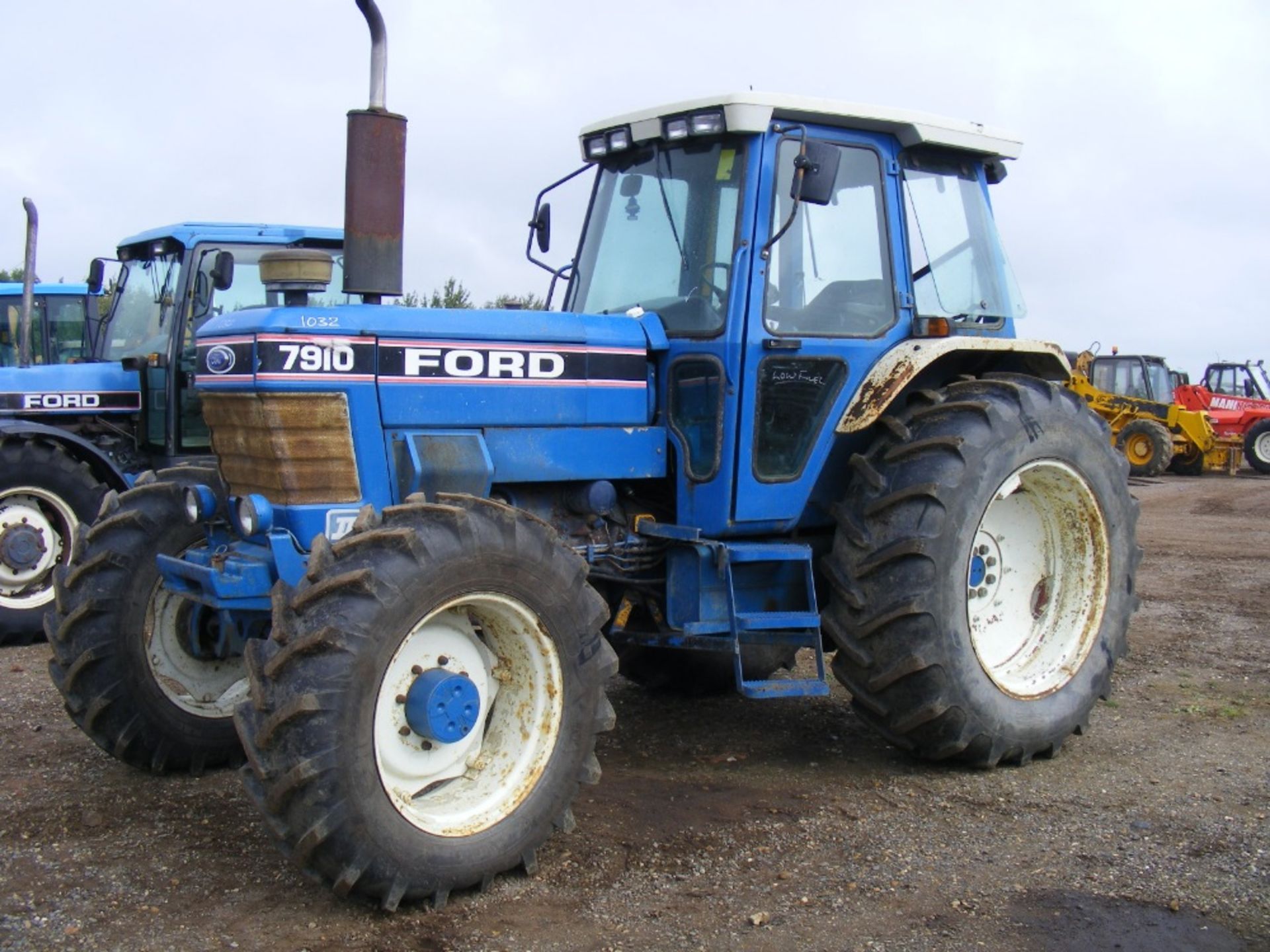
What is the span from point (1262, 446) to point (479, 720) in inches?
854

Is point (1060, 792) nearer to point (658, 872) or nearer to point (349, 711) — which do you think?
point (658, 872)

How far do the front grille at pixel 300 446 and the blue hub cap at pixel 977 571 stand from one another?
8.62ft

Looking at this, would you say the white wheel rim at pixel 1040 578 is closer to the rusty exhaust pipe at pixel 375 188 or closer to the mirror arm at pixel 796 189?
the mirror arm at pixel 796 189

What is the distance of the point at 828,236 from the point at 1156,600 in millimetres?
5084

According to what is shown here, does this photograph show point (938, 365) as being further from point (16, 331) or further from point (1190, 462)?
point (1190, 462)

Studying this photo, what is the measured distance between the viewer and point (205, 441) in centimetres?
880

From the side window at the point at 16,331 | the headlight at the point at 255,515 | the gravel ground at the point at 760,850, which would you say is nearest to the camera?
the gravel ground at the point at 760,850

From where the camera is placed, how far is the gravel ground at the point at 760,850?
365 centimetres

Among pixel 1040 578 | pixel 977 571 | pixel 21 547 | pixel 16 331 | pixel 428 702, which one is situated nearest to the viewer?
pixel 428 702

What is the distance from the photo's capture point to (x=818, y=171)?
4742mm

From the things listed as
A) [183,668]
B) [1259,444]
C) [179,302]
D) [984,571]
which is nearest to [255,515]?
[183,668]

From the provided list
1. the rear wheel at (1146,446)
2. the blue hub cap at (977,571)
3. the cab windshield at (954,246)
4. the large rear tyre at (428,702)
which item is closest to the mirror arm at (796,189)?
the cab windshield at (954,246)

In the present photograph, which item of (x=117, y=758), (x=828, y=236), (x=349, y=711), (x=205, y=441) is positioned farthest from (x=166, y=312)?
(x=349, y=711)

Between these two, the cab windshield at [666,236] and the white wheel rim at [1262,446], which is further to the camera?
the white wheel rim at [1262,446]
